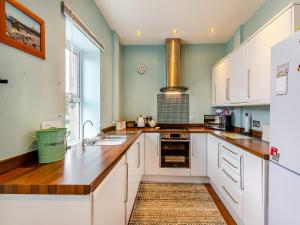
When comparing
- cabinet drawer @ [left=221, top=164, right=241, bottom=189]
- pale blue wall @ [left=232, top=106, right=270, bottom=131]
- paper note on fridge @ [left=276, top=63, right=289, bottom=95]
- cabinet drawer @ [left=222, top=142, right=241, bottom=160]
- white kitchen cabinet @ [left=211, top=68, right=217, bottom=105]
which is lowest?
cabinet drawer @ [left=221, top=164, right=241, bottom=189]

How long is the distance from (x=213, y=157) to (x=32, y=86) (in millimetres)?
2610

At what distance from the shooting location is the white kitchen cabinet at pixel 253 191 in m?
1.61

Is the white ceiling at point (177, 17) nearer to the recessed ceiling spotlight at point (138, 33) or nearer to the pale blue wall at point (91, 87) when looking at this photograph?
the recessed ceiling spotlight at point (138, 33)

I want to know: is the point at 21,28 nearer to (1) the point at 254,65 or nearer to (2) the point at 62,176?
(2) the point at 62,176

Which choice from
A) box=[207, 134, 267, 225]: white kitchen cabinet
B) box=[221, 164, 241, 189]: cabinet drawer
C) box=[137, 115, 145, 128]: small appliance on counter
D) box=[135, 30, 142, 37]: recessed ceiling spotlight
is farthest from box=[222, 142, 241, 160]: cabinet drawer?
box=[135, 30, 142, 37]: recessed ceiling spotlight

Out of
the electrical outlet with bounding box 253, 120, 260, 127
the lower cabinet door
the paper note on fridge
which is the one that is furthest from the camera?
the electrical outlet with bounding box 253, 120, 260, 127

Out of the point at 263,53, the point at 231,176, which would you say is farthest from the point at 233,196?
the point at 263,53

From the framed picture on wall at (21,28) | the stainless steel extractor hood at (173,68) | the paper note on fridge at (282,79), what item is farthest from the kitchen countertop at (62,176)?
the stainless steel extractor hood at (173,68)

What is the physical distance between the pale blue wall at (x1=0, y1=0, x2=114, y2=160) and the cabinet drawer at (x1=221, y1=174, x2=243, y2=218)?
6.17 ft

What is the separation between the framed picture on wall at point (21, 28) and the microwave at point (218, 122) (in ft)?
9.54

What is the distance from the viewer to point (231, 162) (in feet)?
7.56

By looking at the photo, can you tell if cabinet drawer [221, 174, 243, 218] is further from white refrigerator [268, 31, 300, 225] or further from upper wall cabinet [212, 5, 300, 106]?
upper wall cabinet [212, 5, 300, 106]

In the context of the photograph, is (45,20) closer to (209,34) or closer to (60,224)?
(60,224)

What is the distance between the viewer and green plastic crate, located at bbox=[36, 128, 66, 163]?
1.33 metres
